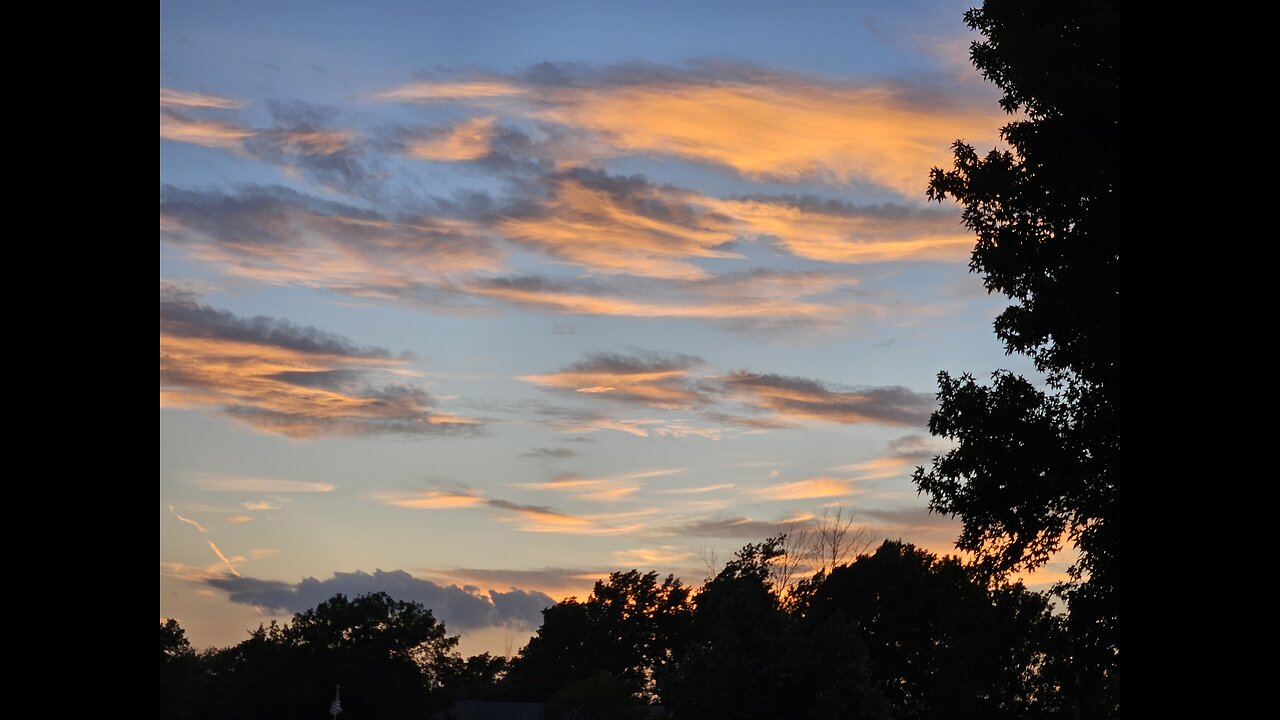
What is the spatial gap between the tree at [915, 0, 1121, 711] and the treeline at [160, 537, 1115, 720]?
1.69m

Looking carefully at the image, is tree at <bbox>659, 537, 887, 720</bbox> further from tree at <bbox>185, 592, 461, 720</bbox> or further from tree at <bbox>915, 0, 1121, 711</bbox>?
tree at <bbox>185, 592, 461, 720</bbox>

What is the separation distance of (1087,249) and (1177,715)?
770 inches

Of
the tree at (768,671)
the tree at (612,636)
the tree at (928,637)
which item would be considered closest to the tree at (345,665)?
the tree at (612,636)

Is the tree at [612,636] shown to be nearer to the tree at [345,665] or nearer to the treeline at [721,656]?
the treeline at [721,656]

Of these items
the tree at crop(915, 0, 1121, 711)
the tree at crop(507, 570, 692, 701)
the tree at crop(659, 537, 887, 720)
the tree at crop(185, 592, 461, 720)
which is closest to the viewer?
the tree at crop(915, 0, 1121, 711)

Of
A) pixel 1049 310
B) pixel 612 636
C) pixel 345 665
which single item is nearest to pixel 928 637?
pixel 612 636

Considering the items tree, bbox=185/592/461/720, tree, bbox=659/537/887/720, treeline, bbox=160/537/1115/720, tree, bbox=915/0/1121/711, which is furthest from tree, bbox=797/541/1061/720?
tree, bbox=915/0/1121/711

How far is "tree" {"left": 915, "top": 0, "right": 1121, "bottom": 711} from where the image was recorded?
22.8m

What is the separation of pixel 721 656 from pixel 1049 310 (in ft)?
100

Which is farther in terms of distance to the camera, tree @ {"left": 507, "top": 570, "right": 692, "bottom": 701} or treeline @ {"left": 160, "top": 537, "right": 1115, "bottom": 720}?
tree @ {"left": 507, "top": 570, "right": 692, "bottom": 701}

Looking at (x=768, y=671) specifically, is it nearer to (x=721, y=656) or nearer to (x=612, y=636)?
(x=721, y=656)

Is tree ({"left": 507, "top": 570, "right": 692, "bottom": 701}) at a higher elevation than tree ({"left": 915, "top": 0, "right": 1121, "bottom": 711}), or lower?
lower
